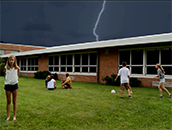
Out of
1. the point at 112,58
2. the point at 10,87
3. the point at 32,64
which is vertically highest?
the point at 112,58

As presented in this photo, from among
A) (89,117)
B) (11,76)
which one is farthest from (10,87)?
(89,117)

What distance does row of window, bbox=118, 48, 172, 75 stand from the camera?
39.9ft

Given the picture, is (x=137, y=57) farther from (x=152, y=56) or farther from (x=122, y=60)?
(x=122, y=60)

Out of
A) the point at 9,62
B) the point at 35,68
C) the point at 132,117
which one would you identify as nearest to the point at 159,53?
the point at 132,117

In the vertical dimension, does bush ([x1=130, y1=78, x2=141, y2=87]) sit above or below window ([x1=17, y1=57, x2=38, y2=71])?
below

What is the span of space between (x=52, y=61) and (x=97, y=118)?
16.3m

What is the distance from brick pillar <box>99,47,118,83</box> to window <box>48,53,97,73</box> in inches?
31.3

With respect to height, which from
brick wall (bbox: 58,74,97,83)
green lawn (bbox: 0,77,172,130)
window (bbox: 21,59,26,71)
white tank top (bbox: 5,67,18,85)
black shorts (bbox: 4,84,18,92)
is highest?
window (bbox: 21,59,26,71)

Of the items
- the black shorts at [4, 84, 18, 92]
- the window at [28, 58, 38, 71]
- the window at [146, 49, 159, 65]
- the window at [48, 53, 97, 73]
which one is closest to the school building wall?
the window at [48, 53, 97, 73]

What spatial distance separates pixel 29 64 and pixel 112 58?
1387 centimetres

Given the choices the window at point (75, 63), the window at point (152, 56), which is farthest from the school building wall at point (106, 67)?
the window at point (152, 56)

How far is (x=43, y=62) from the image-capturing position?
2205 centimetres

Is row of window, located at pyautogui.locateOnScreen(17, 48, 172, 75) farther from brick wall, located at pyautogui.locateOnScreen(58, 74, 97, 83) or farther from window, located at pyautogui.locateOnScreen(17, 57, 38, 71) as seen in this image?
brick wall, located at pyautogui.locateOnScreen(58, 74, 97, 83)

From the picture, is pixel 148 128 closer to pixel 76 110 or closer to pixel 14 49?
pixel 76 110
